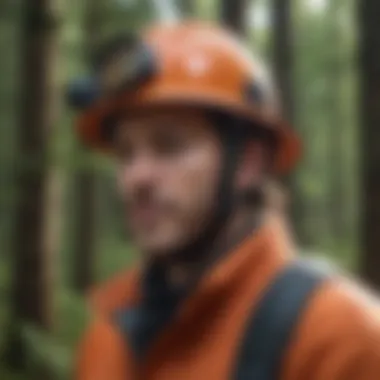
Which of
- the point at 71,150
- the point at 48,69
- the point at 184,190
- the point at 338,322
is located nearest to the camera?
the point at 338,322

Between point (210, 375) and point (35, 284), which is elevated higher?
point (35, 284)

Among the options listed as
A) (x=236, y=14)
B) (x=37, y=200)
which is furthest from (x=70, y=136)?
(x=236, y=14)

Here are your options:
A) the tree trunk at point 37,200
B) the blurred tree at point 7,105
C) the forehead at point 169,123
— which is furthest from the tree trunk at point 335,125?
the forehead at point 169,123

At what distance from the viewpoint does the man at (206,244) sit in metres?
2.17

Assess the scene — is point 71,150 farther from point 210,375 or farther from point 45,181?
point 210,375

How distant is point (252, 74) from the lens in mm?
2686

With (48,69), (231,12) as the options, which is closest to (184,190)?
(48,69)

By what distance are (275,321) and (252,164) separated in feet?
1.63

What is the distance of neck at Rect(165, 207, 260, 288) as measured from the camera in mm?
2396

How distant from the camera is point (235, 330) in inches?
89.0

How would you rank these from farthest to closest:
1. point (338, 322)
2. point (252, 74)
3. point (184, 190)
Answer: point (252, 74) < point (184, 190) < point (338, 322)

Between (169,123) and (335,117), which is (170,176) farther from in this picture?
(335,117)

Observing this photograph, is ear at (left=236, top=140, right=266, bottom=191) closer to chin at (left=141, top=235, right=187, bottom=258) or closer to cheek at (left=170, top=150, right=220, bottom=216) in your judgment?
cheek at (left=170, top=150, right=220, bottom=216)

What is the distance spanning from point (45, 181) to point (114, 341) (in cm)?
601
